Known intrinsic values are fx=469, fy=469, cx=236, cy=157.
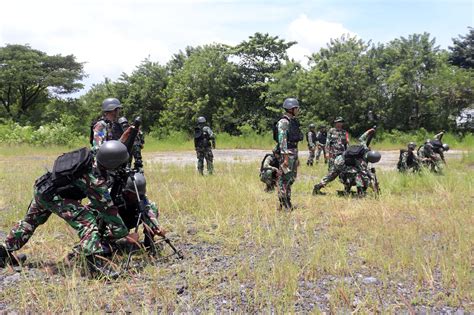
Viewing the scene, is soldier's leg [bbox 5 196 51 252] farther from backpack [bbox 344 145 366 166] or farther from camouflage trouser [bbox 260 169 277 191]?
backpack [bbox 344 145 366 166]

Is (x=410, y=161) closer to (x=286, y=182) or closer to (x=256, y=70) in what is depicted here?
(x=286, y=182)

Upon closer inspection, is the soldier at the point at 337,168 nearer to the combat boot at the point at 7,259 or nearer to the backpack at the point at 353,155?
the backpack at the point at 353,155

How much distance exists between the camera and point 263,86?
31.6 m

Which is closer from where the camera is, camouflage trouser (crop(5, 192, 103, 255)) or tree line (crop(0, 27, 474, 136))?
camouflage trouser (crop(5, 192, 103, 255))

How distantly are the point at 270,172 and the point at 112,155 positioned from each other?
17.4 feet

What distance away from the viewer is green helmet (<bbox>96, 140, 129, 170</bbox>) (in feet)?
14.2

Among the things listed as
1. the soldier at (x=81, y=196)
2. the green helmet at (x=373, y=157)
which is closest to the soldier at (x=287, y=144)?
the green helmet at (x=373, y=157)

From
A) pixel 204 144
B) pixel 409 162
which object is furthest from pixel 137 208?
pixel 409 162

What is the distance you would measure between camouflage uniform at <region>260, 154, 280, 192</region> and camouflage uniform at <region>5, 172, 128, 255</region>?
493 centimetres

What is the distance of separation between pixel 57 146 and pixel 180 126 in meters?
9.73

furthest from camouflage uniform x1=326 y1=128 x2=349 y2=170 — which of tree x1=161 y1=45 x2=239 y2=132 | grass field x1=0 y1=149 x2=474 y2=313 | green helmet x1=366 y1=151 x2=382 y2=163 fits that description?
tree x1=161 y1=45 x2=239 y2=132

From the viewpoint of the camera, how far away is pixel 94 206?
459cm

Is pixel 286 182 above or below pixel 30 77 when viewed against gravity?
below

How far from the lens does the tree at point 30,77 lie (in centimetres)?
3384
